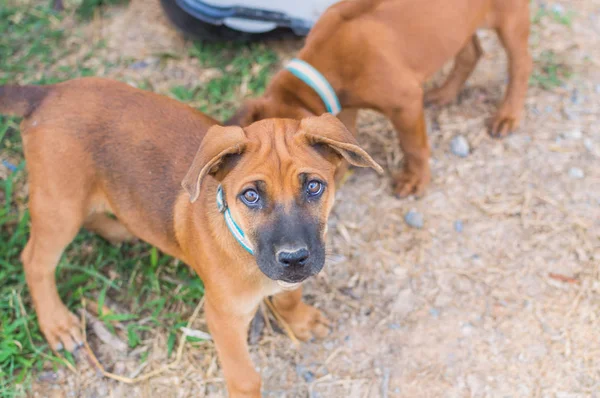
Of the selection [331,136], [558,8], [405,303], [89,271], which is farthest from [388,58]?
[558,8]

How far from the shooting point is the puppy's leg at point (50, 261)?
13.4 ft

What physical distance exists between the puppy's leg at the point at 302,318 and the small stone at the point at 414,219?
1.13 meters

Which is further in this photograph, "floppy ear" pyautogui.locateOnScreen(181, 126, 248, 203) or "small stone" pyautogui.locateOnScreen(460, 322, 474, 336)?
"small stone" pyautogui.locateOnScreen(460, 322, 474, 336)

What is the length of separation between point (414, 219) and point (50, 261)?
2750 mm

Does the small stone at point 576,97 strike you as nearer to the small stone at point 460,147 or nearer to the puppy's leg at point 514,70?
the puppy's leg at point 514,70

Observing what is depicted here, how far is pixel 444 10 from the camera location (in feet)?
15.9

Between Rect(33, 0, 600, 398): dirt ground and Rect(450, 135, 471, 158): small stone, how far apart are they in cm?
8

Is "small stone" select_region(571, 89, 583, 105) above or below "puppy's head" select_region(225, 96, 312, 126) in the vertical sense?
below

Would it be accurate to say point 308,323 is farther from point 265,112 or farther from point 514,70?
point 514,70

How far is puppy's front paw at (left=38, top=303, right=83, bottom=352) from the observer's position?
443 cm

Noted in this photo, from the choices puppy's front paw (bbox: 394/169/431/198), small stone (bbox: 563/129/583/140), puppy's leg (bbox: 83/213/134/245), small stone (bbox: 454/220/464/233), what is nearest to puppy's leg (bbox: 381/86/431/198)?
puppy's front paw (bbox: 394/169/431/198)

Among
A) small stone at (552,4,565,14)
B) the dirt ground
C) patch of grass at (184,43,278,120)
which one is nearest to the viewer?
the dirt ground

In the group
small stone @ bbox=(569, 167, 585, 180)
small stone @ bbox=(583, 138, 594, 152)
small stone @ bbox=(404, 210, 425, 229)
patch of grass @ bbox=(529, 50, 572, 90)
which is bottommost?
small stone @ bbox=(404, 210, 425, 229)

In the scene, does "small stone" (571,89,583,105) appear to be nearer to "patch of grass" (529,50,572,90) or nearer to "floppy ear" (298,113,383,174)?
"patch of grass" (529,50,572,90)
